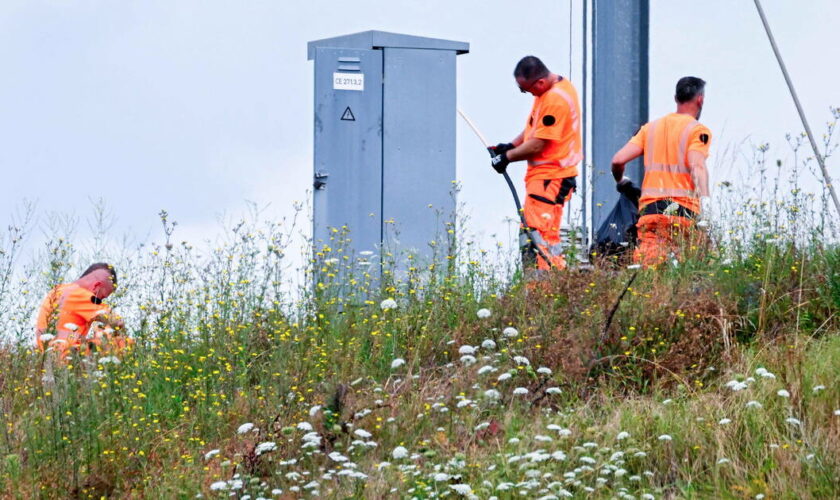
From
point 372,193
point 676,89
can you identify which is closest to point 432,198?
point 372,193

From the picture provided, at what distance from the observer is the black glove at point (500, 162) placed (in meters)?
9.66

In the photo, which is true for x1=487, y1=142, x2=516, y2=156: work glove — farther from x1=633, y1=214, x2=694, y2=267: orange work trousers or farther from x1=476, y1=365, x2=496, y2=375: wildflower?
x1=476, y1=365, x2=496, y2=375: wildflower

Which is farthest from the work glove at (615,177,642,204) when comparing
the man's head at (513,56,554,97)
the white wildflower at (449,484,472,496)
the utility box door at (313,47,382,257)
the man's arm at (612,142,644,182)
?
the white wildflower at (449,484,472,496)

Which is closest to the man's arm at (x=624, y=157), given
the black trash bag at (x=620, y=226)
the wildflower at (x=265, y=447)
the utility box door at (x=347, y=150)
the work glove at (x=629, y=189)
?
the work glove at (x=629, y=189)

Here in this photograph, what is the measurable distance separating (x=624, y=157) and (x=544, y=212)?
73 cm

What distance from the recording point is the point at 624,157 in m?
8.96

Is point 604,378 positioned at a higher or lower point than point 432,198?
lower

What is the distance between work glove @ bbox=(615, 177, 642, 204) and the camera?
363 inches

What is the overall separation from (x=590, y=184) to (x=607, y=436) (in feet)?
12.4

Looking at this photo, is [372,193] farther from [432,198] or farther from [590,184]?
[590,184]

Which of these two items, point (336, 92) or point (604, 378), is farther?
point (336, 92)

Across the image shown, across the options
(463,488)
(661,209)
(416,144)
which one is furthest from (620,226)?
(463,488)

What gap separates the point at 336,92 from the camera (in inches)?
421

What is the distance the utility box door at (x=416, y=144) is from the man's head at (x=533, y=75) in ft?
5.00
